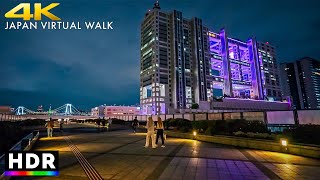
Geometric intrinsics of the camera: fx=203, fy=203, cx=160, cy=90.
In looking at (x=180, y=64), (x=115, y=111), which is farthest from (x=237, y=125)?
(x=115, y=111)

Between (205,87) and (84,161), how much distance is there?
417ft

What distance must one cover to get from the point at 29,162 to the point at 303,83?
231923 millimetres

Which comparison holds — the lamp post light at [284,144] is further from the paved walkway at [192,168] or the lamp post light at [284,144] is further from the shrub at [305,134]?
the paved walkway at [192,168]

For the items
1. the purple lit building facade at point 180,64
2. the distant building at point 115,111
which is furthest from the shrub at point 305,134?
the distant building at point 115,111

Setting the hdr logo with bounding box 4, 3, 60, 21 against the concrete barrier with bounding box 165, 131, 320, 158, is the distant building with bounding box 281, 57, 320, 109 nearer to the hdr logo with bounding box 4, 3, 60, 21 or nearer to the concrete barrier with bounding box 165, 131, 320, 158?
the concrete barrier with bounding box 165, 131, 320, 158

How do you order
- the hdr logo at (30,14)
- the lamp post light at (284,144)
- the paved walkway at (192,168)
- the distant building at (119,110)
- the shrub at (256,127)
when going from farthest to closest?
the distant building at (119,110) < the hdr logo at (30,14) < the shrub at (256,127) < the lamp post light at (284,144) < the paved walkway at (192,168)

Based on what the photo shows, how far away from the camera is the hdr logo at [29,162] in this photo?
550 centimetres

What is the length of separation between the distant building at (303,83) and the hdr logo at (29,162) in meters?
215

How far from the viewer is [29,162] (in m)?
5.60

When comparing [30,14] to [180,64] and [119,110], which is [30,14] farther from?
[119,110]

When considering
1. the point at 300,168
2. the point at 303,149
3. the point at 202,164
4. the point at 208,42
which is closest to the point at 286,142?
the point at 303,149

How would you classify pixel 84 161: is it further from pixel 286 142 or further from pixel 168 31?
pixel 168 31

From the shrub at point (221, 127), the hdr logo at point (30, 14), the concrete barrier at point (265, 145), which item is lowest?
the concrete barrier at point (265, 145)

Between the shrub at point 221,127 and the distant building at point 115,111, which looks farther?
the distant building at point 115,111
